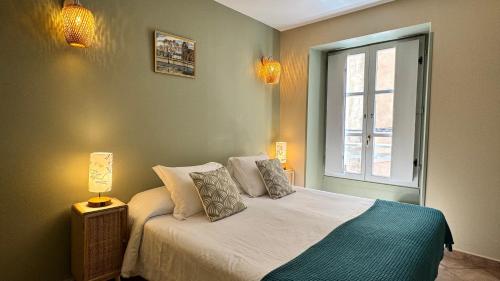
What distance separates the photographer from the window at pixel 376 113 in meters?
3.21

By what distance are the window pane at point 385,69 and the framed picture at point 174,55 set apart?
2312 millimetres

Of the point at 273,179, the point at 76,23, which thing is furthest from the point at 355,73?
the point at 76,23

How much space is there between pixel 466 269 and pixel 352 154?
1735mm

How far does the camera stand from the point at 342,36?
11.2 ft

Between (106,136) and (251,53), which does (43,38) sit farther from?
(251,53)

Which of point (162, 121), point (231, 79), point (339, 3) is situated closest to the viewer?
point (162, 121)

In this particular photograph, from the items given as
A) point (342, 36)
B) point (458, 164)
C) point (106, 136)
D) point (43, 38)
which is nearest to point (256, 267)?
point (106, 136)

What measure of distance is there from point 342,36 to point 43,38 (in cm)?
307

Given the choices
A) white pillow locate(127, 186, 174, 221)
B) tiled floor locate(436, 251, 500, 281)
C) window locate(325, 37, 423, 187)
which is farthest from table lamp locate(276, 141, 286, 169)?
tiled floor locate(436, 251, 500, 281)

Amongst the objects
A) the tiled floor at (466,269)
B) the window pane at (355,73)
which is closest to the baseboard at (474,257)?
the tiled floor at (466,269)

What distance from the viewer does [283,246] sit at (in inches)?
65.2

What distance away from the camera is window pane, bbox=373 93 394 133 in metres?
3.38

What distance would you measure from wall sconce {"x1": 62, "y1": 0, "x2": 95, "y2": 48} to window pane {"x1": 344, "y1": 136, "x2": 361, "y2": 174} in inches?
128

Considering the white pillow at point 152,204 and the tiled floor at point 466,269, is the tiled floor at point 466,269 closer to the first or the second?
the tiled floor at point 466,269
